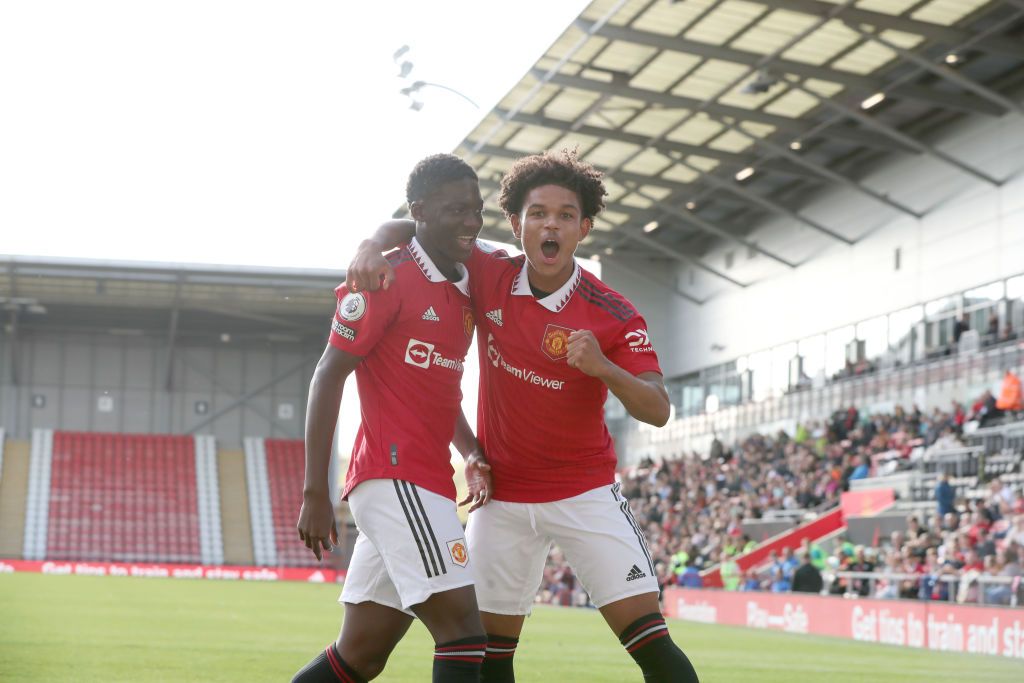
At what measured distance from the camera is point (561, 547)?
527 centimetres

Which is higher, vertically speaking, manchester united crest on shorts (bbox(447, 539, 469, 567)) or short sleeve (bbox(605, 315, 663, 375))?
short sleeve (bbox(605, 315, 663, 375))

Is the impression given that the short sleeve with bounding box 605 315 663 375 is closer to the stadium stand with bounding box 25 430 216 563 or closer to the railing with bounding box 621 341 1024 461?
the railing with bounding box 621 341 1024 461

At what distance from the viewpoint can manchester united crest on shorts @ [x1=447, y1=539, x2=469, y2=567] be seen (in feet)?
15.7

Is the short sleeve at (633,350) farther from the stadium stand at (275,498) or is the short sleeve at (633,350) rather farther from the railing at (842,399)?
the stadium stand at (275,498)

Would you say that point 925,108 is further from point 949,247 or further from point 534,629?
point 534,629

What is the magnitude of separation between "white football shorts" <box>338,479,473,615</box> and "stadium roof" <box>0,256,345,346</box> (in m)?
40.2

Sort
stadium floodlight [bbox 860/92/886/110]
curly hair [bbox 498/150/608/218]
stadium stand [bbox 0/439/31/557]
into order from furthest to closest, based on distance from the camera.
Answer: stadium stand [bbox 0/439/31/557] → stadium floodlight [bbox 860/92/886/110] → curly hair [bbox 498/150/608/218]

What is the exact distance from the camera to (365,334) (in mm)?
4844

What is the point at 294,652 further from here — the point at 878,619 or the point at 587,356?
the point at 878,619

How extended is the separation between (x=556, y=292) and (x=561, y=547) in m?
1.02

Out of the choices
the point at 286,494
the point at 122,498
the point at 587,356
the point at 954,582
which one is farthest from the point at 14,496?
the point at 587,356

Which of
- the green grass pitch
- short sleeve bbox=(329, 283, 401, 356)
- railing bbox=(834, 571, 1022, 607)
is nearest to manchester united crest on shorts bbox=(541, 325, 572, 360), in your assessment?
short sleeve bbox=(329, 283, 401, 356)

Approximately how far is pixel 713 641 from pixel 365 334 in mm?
13797

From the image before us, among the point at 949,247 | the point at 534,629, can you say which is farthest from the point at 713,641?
the point at 949,247
